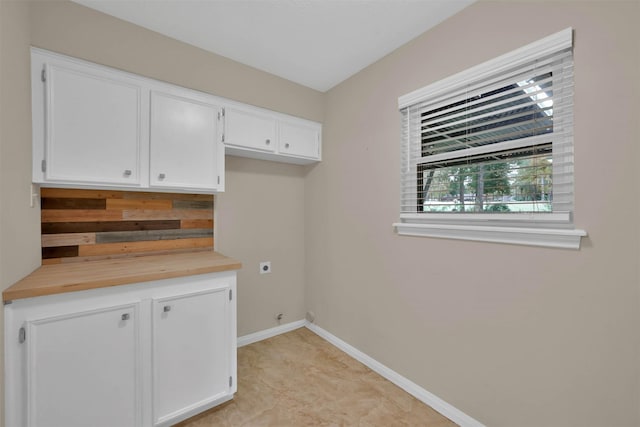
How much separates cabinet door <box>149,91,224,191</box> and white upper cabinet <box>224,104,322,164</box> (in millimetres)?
138

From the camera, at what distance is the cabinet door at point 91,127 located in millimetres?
1467

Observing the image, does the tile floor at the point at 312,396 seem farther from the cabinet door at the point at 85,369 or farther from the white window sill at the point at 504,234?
the white window sill at the point at 504,234

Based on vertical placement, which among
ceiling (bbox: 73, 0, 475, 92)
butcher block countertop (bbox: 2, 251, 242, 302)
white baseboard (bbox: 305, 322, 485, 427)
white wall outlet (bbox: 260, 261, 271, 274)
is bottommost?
white baseboard (bbox: 305, 322, 485, 427)

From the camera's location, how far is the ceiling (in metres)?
1.55

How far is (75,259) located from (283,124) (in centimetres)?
180

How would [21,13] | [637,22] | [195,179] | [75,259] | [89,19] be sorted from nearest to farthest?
[637,22]
[21,13]
[89,19]
[75,259]
[195,179]

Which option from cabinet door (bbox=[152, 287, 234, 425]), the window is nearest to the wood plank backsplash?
cabinet door (bbox=[152, 287, 234, 425])

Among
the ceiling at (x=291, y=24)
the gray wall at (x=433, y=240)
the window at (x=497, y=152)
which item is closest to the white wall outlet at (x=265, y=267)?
the gray wall at (x=433, y=240)

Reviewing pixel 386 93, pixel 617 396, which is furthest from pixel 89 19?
pixel 617 396

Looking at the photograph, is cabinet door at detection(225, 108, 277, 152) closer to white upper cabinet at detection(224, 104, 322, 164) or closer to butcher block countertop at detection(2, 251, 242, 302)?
white upper cabinet at detection(224, 104, 322, 164)

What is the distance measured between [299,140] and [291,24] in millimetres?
938

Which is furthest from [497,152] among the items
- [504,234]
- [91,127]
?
[91,127]

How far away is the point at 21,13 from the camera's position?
52.3 inches

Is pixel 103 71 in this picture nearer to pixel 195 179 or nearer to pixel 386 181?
pixel 195 179
